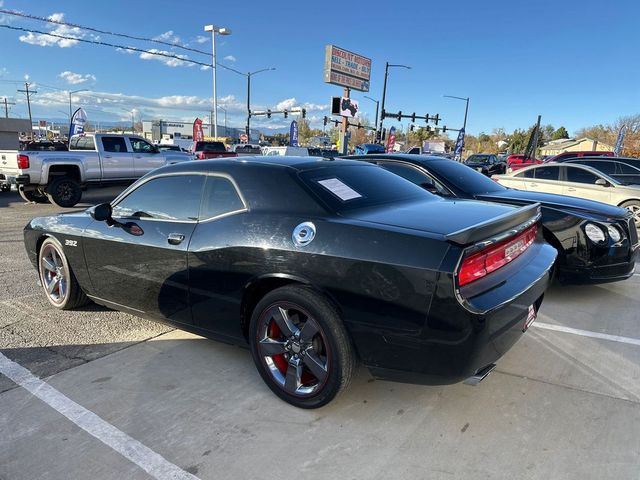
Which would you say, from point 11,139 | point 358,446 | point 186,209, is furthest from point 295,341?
point 11,139

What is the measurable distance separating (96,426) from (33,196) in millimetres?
11418

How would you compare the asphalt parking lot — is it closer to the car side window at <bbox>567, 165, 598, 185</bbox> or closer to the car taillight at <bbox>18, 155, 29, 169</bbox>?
the car side window at <bbox>567, 165, 598, 185</bbox>

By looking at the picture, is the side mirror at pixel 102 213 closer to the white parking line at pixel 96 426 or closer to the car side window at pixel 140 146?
the white parking line at pixel 96 426

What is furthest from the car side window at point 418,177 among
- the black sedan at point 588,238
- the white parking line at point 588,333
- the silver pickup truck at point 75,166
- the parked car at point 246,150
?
the parked car at point 246,150

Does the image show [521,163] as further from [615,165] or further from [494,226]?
[494,226]

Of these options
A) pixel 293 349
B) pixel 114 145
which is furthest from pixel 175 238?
pixel 114 145

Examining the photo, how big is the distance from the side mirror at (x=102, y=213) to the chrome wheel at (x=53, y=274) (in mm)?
811

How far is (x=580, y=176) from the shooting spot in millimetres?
9500

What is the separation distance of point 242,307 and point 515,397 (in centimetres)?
186

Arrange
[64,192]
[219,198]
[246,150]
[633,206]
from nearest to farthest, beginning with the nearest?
[219,198] < [633,206] < [64,192] < [246,150]

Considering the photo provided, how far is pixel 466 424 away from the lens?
8.78ft

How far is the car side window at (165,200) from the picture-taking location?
11.2ft

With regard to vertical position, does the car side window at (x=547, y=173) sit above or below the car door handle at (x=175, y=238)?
above

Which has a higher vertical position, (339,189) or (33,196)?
(339,189)
